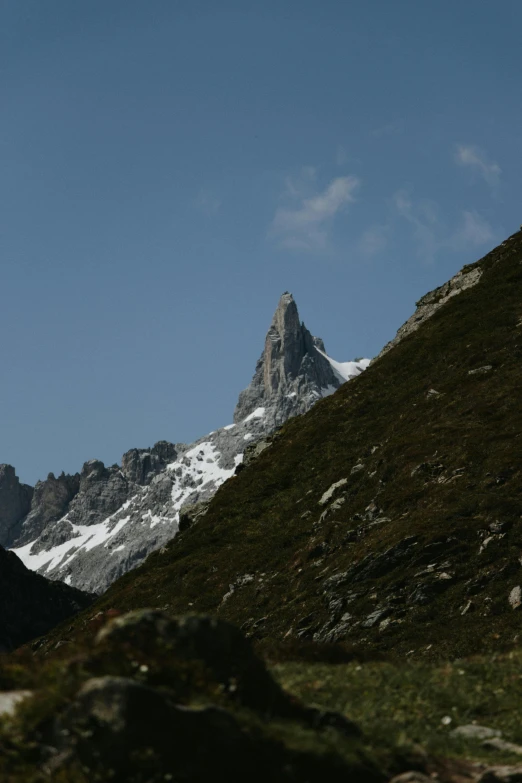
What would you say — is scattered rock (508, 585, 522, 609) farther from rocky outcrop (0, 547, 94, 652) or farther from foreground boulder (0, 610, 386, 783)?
rocky outcrop (0, 547, 94, 652)

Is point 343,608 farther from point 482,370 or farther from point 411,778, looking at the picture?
point 411,778

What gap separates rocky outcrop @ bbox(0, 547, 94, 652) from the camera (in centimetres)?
17250

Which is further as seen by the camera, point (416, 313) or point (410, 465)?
point (416, 313)

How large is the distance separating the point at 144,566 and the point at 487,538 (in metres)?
35.0

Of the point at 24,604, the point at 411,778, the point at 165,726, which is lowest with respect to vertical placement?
the point at 411,778

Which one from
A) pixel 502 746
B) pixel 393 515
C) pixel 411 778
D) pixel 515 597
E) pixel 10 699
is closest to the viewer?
pixel 411 778

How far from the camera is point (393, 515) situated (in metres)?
41.8

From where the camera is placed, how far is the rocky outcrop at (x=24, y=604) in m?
172

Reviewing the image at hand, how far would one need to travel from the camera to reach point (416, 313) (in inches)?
3214

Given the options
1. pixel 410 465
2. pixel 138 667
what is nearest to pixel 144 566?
pixel 410 465

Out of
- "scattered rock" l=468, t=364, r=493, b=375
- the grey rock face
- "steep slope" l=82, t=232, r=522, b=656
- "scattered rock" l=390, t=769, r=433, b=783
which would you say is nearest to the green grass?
"scattered rock" l=390, t=769, r=433, b=783

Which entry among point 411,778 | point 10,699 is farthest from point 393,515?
point 10,699

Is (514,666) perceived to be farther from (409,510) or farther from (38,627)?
(38,627)

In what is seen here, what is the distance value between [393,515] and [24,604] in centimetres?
15776
